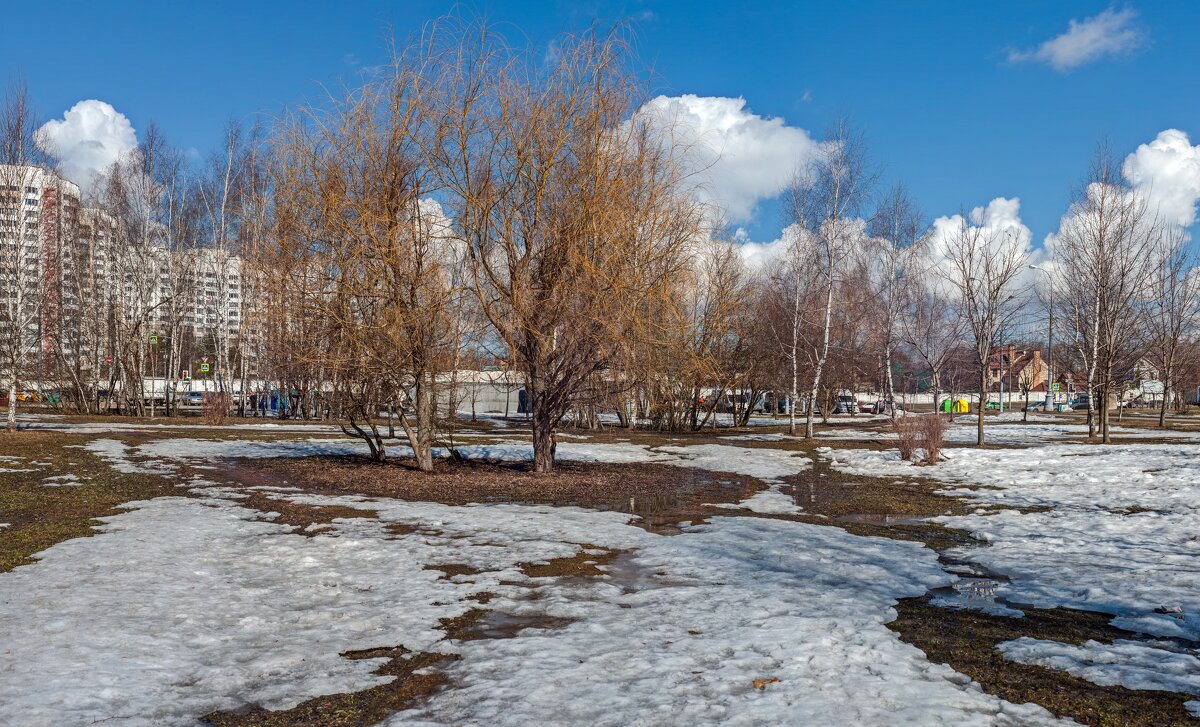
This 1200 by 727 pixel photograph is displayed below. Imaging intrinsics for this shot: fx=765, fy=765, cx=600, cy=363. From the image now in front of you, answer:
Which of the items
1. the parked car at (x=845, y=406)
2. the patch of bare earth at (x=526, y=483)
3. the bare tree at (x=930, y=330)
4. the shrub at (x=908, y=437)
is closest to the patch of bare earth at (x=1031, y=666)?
the patch of bare earth at (x=526, y=483)

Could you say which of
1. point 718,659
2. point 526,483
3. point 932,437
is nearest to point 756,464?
point 932,437

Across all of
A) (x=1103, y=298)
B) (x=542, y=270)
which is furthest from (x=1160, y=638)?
(x=1103, y=298)

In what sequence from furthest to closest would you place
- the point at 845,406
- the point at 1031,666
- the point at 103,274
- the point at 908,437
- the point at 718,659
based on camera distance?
the point at 845,406 < the point at 103,274 < the point at 908,437 < the point at 718,659 < the point at 1031,666

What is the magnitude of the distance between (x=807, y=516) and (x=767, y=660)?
6.79 meters

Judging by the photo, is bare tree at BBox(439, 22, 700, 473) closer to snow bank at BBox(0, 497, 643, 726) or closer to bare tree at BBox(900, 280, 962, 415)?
snow bank at BBox(0, 497, 643, 726)

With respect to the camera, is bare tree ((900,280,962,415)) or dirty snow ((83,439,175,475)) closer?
dirty snow ((83,439,175,475))

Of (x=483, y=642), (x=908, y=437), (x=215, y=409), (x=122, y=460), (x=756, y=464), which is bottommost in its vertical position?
(x=756, y=464)

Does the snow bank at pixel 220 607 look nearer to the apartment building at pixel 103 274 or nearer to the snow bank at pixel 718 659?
the snow bank at pixel 718 659

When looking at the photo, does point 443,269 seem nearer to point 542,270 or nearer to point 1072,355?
point 542,270

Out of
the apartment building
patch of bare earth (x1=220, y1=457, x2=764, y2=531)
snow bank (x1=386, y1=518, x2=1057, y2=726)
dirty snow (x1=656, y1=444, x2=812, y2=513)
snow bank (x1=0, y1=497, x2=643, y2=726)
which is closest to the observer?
snow bank (x1=386, y1=518, x2=1057, y2=726)

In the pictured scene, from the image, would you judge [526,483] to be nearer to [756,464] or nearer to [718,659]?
[756,464]

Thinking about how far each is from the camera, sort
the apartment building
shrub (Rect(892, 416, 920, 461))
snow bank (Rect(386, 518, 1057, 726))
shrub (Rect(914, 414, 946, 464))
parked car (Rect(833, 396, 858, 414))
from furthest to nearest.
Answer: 1. parked car (Rect(833, 396, 858, 414))
2. the apartment building
3. shrub (Rect(892, 416, 920, 461))
4. shrub (Rect(914, 414, 946, 464))
5. snow bank (Rect(386, 518, 1057, 726))

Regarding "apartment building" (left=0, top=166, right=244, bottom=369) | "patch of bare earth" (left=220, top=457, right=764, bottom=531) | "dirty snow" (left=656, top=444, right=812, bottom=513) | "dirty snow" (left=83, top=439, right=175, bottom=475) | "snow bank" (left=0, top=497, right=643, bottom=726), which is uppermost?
"apartment building" (left=0, top=166, right=244, bottom=369)

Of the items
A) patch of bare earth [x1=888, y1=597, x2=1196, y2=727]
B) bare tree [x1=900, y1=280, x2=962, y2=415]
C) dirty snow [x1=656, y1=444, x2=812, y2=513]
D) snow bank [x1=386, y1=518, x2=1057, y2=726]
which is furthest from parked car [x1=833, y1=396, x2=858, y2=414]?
patch of bare earth [x1=888, y1=597, x2=1196, y2=727]
